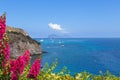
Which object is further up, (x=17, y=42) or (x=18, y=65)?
(x=18, y=65)

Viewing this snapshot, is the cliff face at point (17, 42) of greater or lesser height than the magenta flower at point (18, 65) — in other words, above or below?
below

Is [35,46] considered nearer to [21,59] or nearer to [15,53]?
[15,53]

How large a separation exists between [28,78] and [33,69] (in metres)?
0.67

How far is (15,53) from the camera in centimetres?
12631

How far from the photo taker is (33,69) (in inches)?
416

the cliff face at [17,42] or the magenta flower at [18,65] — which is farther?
the cliff face at [17,42]

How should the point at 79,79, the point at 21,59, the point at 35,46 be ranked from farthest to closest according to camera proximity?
the point at 35,46 < the point at 79,79 < the point at 21,59

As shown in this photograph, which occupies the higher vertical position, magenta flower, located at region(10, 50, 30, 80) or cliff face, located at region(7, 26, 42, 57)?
magenta flower, located at region(10, 50, 30, 80)

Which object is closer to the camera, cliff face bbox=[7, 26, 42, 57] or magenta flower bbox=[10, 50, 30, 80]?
magenta flower bbox=[10, 50, 30, 80]

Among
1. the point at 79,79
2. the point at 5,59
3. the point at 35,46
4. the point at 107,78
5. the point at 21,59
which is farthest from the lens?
the point at 35,46

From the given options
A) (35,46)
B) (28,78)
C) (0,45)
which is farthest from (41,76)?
(35,46)

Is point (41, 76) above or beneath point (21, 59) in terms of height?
beneath

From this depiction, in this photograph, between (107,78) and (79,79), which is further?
(107,78)

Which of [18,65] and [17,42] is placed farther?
[17,42]
